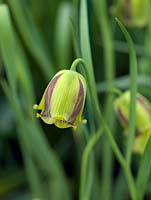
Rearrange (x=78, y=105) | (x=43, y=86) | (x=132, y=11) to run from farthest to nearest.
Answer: (x=43, y=86) → (x=132, y=11) → (x=78, y=105)

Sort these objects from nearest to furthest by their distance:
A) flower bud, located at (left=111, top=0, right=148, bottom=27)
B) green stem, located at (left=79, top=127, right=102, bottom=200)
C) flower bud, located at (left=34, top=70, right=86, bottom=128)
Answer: flower bud, located at (left=34, top=70, right=86, bottom=128)
green stem, located at (left=79, top=127, right=102, bottom=200)
flower bud, located at (left=111, top=0, right=148, bottom=27)

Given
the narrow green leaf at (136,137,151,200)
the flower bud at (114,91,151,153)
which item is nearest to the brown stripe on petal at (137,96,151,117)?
the flower bud at (114,91,151,153)

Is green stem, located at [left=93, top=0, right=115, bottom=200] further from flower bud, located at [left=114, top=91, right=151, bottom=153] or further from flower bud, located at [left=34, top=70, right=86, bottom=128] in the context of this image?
flower bud, located at [left=34, top=70, right=86, bottom=128]

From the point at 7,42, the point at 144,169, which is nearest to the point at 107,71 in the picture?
the point at 7,42

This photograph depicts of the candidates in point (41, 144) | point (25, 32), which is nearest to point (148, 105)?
point (41, 144)

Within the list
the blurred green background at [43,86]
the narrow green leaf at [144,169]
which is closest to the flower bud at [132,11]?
the blurred green background at [43,86]

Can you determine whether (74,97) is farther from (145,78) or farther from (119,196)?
(119,196)

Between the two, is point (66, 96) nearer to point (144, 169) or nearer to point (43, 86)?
point (144, 169)
